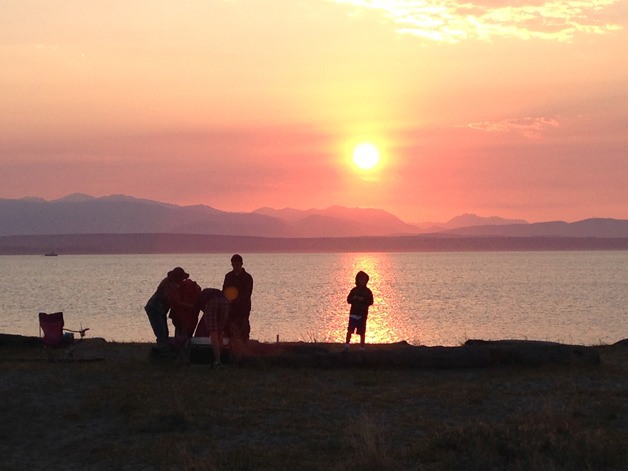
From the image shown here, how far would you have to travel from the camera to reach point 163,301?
1741 centimetres

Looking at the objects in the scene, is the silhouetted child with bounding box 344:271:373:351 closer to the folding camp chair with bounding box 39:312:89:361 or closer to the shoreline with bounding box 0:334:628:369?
the shoreline with bounding box 0:334:628:369

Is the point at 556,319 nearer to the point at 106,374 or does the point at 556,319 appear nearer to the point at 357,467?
the point at 106,374

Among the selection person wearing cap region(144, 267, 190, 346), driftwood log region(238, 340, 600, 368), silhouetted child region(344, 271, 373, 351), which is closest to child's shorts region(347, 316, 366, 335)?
silhouetted child region(344, 271, 373, 351)

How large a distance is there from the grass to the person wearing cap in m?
0.84

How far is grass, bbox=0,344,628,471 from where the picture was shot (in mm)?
10234

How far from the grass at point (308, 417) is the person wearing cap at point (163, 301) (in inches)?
32.9

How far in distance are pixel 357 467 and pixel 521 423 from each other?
9.37 feet

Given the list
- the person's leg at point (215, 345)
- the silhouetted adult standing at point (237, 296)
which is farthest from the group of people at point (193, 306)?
the person's leg at point (215, 345)

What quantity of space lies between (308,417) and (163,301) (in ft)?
19.8

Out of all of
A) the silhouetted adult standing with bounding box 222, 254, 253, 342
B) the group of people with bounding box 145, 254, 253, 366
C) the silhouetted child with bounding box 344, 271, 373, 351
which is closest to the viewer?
the group of people with bounding box 145, 254, 253, 366

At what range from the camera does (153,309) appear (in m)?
17.5

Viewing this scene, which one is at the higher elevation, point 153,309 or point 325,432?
point 153,309

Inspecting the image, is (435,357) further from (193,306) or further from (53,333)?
(53,333)

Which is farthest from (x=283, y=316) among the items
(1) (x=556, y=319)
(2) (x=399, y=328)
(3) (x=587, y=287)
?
(3) (x=587, y=287)
